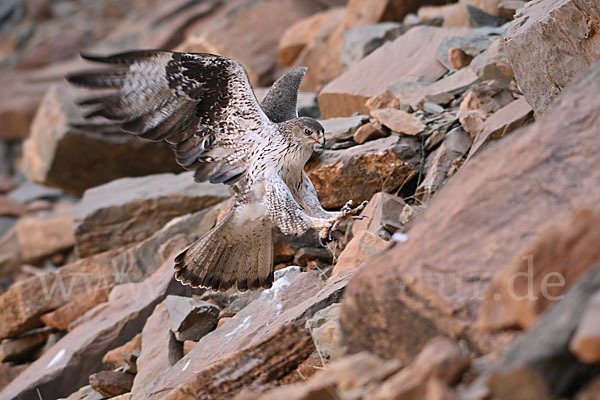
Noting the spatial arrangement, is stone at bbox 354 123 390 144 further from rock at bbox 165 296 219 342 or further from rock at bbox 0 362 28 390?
rock at bbox 0 362 28 390

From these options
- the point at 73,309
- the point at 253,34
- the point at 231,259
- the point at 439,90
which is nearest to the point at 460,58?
the point at 439,90

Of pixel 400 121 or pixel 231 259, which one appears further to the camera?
pixel 400 121

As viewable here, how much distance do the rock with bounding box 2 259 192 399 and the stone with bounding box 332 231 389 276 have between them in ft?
4.83

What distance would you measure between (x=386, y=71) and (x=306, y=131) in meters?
2.55

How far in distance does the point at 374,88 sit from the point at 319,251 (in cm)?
187

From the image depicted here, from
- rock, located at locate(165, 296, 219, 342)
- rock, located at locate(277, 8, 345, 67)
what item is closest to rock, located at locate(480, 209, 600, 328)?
rock, located at locate(165, 296, 219, 342)

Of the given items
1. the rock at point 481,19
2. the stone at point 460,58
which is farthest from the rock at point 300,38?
the stone at point 460,58

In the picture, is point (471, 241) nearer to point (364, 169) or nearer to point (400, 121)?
point (364, 169)

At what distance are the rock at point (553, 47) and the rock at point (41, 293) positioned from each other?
379 centimetres

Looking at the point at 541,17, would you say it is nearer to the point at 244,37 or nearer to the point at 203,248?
the point at 203,248

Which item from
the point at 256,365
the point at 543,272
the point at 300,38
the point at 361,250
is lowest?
the point at 361,250

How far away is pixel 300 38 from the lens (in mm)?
9055

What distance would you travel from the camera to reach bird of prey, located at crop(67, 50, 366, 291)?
3.54 m

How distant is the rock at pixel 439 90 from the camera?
484 cm
